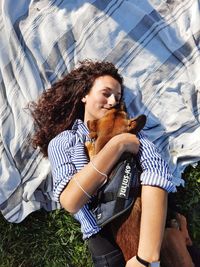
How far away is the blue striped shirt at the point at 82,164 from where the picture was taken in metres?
3.27

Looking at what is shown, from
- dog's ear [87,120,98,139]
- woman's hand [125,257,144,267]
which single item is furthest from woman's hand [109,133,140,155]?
woman's hand [125,257,144,267]

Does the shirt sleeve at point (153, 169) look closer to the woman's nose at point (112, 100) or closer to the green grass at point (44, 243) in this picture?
the woman's nose at point (112, 100)

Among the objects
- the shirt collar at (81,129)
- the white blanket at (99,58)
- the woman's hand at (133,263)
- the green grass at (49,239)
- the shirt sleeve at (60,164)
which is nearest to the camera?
the woman's hand at (133,263)

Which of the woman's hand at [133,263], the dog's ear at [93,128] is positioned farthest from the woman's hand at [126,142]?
the woman's hand at [133,263]

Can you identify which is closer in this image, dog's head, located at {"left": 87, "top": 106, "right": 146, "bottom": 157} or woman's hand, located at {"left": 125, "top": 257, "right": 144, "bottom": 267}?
woman's hand, located at {"left": 125, "top": 257, "right": 144, "bottom": 267}

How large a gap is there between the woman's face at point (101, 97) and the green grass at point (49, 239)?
3.13ft

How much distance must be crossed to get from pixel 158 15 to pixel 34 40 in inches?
44.0

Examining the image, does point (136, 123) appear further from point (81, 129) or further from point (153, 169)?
point (81, 129)

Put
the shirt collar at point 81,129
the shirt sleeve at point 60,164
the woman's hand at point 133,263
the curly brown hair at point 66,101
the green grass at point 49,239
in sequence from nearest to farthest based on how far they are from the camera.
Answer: the woman's hand at point 133,263 → the shirt sleeve at point 60,164 → the shirt collar at point 81,129 → the curly brown hair at point 66,101 → the green grass at point 49,239

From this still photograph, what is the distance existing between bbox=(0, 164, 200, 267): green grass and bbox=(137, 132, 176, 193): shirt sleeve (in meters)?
1.06

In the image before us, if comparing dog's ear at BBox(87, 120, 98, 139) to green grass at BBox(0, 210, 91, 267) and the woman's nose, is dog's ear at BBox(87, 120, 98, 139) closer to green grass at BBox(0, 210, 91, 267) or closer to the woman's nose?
the woman's nose

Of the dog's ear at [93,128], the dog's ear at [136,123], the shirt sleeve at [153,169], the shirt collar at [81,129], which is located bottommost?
the shirt collar at [81,129]

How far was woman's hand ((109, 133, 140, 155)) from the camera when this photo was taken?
326cm

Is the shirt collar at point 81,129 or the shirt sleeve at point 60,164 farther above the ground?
the shirt collar at point 81,129
